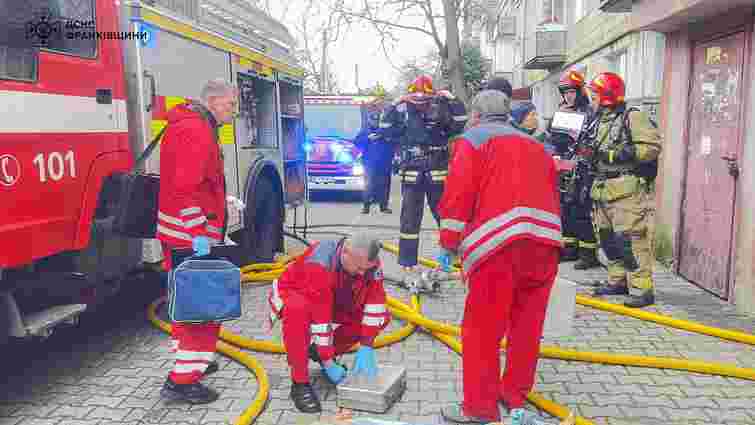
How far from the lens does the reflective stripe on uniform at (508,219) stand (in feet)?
10.4

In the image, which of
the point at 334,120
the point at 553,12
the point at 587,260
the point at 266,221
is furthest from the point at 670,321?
the point at 553,12

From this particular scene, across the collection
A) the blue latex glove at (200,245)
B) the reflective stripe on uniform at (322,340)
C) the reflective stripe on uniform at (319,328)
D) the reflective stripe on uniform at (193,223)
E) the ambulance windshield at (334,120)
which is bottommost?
the reflective stripe on uniform at (322,340)

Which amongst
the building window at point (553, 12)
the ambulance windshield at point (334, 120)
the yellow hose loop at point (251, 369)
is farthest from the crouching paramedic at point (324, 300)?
the building window at point (553, 12)

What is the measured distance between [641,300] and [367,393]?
9.76 ft

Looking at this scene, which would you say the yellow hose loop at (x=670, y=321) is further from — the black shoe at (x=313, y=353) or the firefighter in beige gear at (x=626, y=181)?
Result: the black shoe at (x=313, y=353)

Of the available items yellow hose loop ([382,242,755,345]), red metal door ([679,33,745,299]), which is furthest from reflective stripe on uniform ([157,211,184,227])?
red metal door ([679,33,745,299])

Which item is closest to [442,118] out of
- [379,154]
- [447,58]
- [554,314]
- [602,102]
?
[602,102]

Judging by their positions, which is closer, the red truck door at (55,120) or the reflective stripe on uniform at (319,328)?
the red truck door at (55,120)

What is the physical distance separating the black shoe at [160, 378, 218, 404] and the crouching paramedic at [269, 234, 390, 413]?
0.50 metres

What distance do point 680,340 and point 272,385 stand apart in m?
2.89

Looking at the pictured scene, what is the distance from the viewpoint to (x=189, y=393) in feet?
12.1

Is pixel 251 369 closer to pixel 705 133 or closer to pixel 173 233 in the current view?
pixel 173 233

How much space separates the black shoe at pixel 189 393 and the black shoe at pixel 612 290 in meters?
3.57

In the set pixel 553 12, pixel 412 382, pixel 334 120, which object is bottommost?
pixel 412 382
